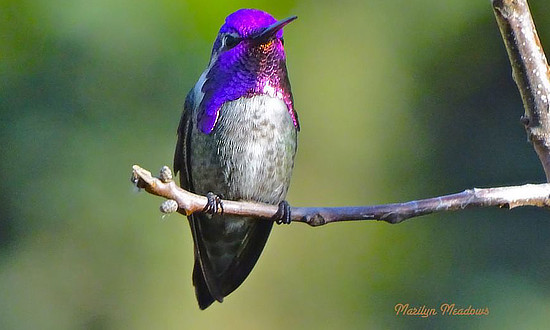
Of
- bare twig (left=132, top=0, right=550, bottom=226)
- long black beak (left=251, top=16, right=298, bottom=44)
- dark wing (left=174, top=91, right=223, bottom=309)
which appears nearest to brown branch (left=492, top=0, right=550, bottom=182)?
bare twig (left=132, top=0, right=550, bottom=226)

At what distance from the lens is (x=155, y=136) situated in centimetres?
456

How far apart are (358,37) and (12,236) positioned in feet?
8.08

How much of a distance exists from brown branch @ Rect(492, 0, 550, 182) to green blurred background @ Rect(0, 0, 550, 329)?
2155 mm

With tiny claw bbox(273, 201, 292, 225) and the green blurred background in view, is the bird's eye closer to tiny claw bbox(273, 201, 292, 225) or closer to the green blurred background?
tiny claw bbox(273, 201, 292, 225)

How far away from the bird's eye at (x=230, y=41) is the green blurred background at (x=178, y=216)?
1218 millimetres

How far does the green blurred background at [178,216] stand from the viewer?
4527 millimetres

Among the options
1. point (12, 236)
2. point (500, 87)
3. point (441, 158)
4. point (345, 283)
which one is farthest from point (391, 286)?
point (12, 236)

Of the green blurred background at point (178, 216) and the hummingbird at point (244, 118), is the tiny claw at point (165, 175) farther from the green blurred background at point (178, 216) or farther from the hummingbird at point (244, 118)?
the green blurred background at point (178, 216)

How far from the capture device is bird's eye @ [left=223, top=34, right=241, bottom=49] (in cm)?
295

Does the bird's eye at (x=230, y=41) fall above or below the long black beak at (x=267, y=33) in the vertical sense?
above

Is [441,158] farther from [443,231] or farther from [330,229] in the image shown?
[330,229]

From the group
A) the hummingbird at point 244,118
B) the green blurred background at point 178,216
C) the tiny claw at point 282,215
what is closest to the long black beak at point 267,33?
the hummingbird at point 244,118

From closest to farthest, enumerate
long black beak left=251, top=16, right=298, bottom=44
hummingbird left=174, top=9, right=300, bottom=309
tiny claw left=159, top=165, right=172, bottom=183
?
tiny claw left=159, top=165, right=172, bottom=183, long black beak left=251, top=16, right=298, bottom=44, hummingbird left=174, top=9, right=300, bottom=309

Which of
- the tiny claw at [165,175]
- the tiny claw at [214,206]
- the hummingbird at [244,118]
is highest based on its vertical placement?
the hummingbird at [244,118]
